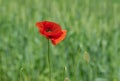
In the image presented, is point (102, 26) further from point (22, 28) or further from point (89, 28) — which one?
point (22, 28)

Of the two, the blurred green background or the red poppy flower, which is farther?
the blurred green background

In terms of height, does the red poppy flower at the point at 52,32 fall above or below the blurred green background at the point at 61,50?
above

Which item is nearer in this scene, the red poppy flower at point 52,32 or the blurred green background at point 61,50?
the red poppy flower at point 52,32

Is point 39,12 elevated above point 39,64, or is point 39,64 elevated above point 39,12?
point 39,12

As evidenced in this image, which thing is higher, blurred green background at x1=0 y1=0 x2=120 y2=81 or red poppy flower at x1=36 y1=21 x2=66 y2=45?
red poppy flower at x1=36 y1=21 x2=66 y2=45

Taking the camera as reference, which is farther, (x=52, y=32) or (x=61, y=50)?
(x=61, y=50)

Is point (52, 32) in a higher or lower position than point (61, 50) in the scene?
higher

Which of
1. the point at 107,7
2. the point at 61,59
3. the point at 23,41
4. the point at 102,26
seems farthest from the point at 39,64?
the point at 107,7

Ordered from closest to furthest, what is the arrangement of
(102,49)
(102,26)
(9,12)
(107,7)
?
(102,49) → (102,26) → (9,12) → (107,7)
